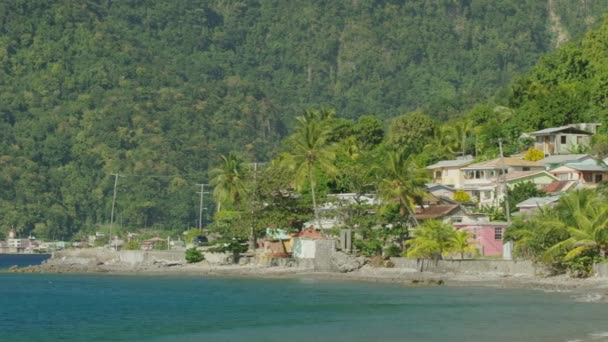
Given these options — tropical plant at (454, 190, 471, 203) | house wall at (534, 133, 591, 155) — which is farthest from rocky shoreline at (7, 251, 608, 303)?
house wall at (534, 133, 591, 155)

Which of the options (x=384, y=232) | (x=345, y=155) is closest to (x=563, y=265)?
(x=384, y=232)

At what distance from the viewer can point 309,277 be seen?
82562mm

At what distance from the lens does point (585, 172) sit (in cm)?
8925

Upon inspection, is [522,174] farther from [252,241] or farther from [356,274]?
[252,241]

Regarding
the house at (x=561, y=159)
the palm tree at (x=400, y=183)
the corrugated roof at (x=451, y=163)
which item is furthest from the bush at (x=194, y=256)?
the house at (x=561, y=159)

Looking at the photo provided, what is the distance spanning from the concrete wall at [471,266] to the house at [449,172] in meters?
25.2

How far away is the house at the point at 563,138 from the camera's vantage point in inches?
4063

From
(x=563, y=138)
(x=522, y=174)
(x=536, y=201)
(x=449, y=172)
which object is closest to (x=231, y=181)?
(x=449, y=172)

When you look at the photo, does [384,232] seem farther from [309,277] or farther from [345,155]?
[345,155]

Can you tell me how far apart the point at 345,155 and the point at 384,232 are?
93.3 ft

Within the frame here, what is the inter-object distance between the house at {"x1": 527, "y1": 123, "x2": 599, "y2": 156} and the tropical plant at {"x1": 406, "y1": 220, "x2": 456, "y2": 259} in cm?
3159

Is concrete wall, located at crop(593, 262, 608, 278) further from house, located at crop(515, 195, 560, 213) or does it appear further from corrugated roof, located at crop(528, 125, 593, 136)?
corrugated roof, located at crop(528, 125, 593, 136)

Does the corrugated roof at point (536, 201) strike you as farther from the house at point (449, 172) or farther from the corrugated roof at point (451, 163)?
the corrugated roof at point (451, 163)

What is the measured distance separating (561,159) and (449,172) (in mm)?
11579
